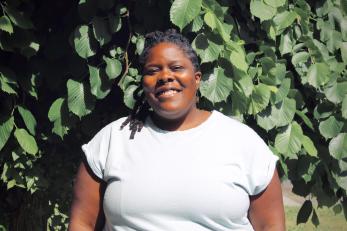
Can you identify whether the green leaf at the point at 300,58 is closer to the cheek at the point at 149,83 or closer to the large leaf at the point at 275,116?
the large leaf at the point at 275,116

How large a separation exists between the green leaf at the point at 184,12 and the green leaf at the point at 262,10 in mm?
336

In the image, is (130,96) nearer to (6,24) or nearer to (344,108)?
(6,24)

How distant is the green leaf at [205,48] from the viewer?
235 cm

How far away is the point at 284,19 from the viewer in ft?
8.57

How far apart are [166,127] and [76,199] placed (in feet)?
1.35

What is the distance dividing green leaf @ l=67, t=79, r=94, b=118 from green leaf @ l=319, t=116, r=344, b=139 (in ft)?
3.67

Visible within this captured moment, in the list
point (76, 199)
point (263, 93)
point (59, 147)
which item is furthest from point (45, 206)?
point (263, 93)

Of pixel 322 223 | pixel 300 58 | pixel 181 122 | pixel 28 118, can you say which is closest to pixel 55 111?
pixel 28 118

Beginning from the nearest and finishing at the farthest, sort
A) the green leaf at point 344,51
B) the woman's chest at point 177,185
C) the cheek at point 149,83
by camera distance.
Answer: the woman's chest at point 177,185 < the cheek at point 149,83 < the green leaf at point 344,51

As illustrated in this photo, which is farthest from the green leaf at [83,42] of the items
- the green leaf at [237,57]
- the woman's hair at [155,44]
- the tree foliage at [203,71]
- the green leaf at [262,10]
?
the green leaf at [262,10]

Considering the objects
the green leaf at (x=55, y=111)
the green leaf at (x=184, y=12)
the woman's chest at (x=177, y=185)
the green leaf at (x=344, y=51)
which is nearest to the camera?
the woman's chest at (x=177, y=185)

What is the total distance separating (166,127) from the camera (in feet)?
6.86

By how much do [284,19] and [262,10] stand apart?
194 mm

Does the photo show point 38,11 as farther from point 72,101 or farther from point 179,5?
point 179,5
